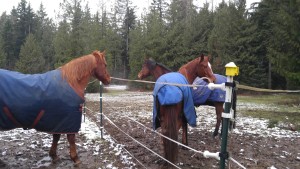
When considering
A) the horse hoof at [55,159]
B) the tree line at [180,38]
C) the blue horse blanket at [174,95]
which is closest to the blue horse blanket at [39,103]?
the horse hoof at [55,159]

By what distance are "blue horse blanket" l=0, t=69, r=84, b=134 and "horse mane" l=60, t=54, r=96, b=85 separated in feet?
0.37

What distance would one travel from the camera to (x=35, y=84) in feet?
14.8

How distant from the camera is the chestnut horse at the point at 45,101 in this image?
4.36 meters

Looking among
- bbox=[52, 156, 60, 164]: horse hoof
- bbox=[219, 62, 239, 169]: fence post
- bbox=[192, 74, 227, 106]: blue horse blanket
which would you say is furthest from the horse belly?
bbox=[192, 74, 227, 106]: blue horse blanket

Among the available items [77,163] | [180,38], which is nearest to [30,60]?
[180,38]

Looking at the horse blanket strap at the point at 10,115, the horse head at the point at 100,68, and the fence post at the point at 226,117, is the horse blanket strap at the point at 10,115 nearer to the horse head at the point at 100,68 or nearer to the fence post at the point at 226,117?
the horse head at the point at 100,68

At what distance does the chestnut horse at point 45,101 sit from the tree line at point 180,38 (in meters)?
13.5

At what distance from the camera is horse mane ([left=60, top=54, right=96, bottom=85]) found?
15.7 ft

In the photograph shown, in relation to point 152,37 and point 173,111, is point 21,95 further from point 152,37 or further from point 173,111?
point 152,37

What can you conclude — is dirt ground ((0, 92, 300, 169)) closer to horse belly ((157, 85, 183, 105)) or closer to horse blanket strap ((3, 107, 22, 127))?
horse blanket strap ((3, 107, 22, 127))

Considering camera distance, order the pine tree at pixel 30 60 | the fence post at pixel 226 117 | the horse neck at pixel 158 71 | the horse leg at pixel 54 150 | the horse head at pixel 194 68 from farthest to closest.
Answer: the pine tree at pixel 30 60 < the horse neck at pixel 158 71 < the horse head at pixel 194 68 < the horse leg at pixel 54 150 < the fence post at pixel 226 117

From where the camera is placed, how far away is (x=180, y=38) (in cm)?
3250

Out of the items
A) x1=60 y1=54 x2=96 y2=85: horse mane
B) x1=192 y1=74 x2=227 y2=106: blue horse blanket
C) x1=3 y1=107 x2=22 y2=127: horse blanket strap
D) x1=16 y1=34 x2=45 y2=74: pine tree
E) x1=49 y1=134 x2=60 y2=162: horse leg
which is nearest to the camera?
x1=3 y1=107 x2=22 y2=127: horse blanket strap

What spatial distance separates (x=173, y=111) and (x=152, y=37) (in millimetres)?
28507
